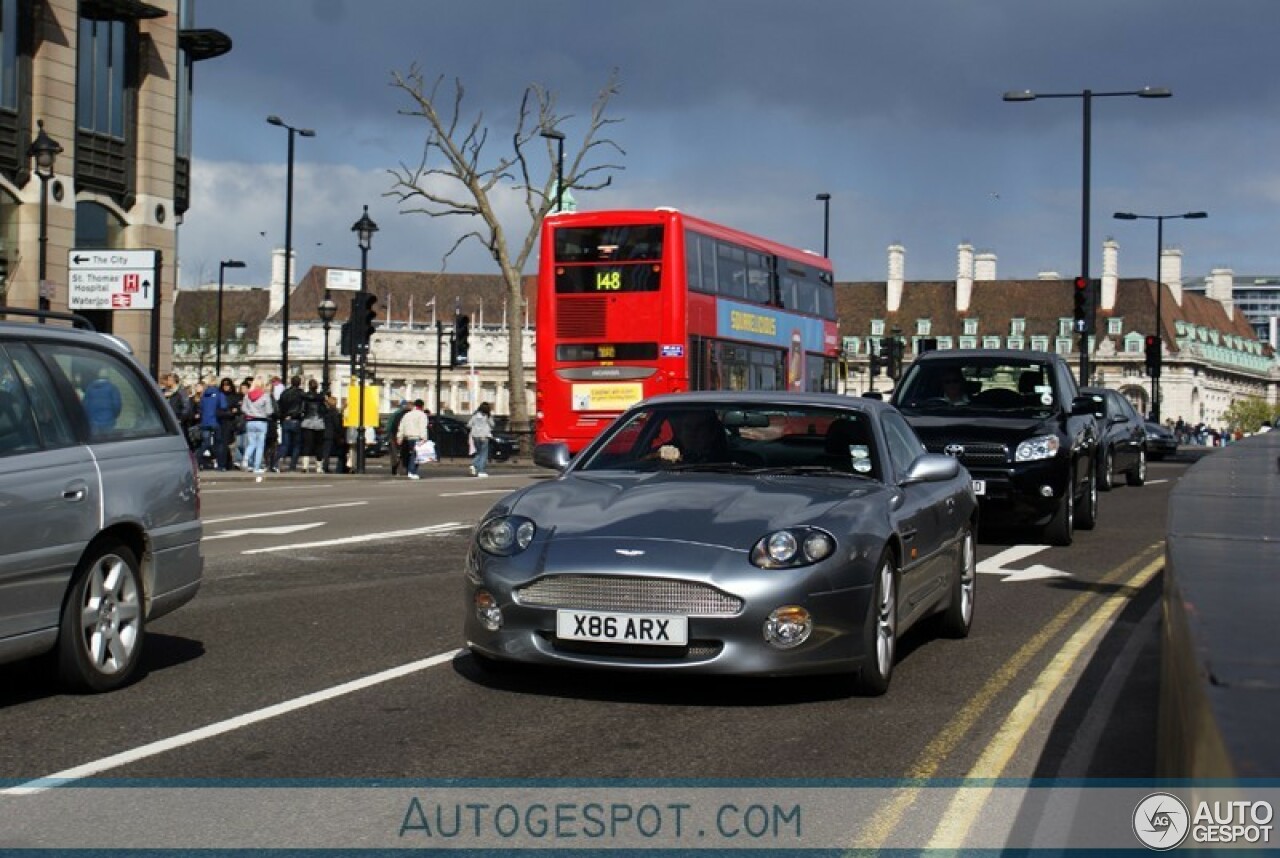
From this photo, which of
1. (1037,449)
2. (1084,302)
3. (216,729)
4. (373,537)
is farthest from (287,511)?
(1084,302)

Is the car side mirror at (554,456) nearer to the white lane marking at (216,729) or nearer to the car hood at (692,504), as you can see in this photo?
the car hood at (692,504)

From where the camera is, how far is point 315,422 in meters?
32.8

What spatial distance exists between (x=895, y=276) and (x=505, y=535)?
155 metres

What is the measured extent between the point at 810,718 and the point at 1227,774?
Answer: 4.10 m

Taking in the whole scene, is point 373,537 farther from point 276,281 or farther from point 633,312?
point 276,281

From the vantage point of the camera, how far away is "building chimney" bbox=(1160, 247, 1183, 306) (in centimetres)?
15775

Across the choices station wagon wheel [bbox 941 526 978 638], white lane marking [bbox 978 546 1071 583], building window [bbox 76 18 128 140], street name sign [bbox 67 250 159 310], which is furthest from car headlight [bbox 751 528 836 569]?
building window [bbox 76 18 128 140]

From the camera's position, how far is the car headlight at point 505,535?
7.38 m

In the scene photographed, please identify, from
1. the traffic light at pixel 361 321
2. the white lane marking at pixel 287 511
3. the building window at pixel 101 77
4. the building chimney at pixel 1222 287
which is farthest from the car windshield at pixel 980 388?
the building chimney at pixel 1222 287

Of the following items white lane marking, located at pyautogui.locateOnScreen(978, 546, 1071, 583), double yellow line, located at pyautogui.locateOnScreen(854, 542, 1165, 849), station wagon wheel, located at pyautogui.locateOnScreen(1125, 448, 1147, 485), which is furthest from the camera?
station wagon wheel, located at pyautogui.locateOnScreen(1125, 448, 1147, 485)

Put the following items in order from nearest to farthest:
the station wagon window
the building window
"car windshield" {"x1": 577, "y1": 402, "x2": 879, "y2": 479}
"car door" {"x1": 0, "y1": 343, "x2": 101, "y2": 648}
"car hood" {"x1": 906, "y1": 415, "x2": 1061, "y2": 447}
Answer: "car door" {"x1": 0, "y1": 343, "x2": 101, "y2": 648}, the station wagon window, "car windshield" {"x1": 577, "y1": 402, "x2": 879, "y2": 479}, "car hood" {"x1": 906, "y1": 415, "x2": 1061, "y2": 447}, the building window

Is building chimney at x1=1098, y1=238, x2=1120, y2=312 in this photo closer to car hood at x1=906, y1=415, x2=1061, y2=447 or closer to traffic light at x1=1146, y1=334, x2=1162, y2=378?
traffic light at x1=1146, y1=334, x2=1162, y2=378

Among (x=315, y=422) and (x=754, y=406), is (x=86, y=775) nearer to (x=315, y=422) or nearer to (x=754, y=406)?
(x=754, y=406)

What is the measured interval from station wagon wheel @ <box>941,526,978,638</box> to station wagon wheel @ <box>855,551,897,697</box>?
1.77 metres
